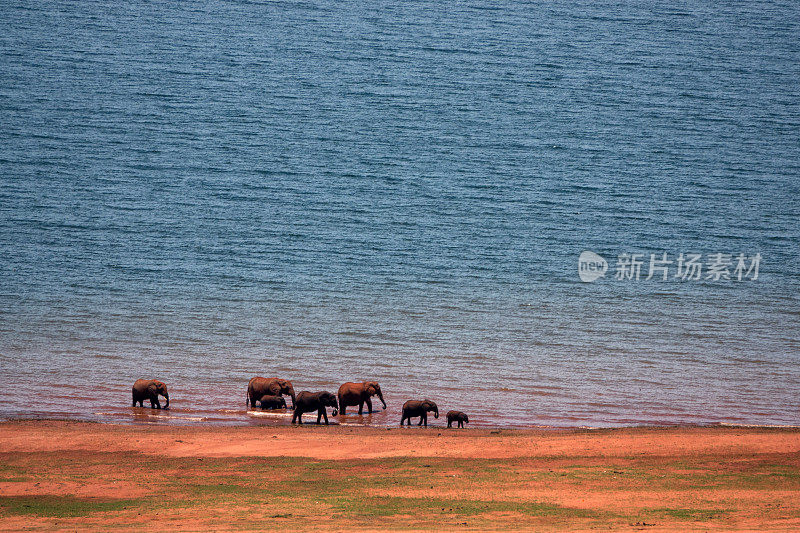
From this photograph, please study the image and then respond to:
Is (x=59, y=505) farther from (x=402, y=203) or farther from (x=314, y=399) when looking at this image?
(x=402, y=203)

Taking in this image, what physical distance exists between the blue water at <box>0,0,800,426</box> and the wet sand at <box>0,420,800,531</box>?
3.34 metres

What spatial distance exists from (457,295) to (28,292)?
2035 centimetres

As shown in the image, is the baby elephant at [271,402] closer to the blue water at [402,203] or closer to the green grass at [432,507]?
the blue water at [402,203]

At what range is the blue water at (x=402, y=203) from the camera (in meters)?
26.7

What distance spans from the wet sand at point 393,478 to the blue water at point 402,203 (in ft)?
11.0

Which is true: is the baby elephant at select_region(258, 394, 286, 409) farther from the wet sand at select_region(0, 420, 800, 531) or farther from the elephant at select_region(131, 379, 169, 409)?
the wet sand at select_region(0, 420, 800, 531)

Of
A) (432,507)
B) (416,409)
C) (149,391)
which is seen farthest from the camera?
(149,391)

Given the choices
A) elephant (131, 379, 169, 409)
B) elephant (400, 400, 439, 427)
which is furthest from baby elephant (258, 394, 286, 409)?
elephant (400, 400, 439, 427)

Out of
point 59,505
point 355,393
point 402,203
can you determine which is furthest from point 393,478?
point 402,203

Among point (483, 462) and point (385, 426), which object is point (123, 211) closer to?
point (385, 426)

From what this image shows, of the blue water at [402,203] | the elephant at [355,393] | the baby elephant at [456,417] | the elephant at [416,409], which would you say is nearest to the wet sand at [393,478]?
the baby elephant at [456,417]

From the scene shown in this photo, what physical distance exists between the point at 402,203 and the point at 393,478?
3976 cm
